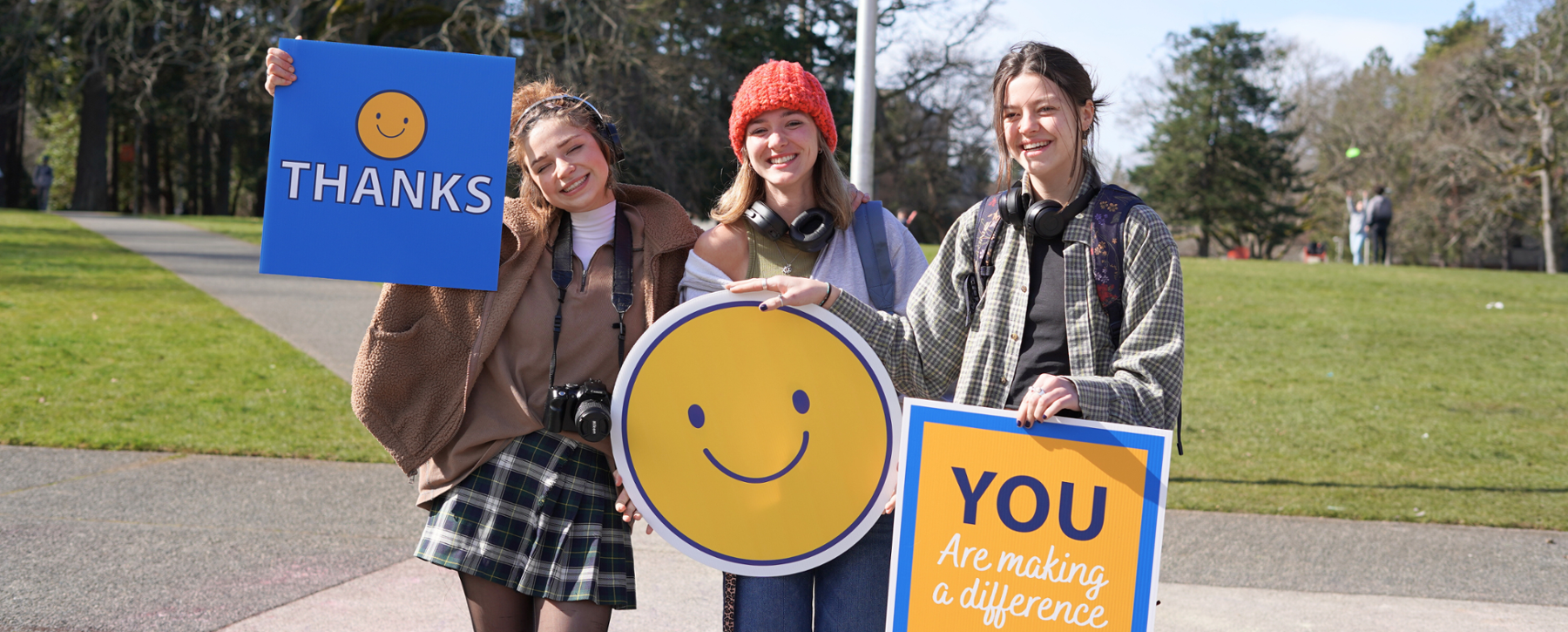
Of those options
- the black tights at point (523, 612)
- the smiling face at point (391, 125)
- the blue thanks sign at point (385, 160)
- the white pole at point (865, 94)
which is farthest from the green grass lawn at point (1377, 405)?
the smiling face at point (391, 125)

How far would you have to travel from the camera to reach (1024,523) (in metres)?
2.41

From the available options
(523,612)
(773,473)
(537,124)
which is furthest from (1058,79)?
(523,612)

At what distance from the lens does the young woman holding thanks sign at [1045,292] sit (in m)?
2.25

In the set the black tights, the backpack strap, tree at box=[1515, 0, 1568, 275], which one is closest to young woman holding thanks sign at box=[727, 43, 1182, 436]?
the backpack strap

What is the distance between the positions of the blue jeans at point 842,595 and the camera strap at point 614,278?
2.15 feet

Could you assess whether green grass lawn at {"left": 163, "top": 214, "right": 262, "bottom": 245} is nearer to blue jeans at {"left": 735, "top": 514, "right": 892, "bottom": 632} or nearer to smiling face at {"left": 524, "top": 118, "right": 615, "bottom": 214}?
smiling face at {"left": 524, "top": 118, "right": 615, "bottom": 214}

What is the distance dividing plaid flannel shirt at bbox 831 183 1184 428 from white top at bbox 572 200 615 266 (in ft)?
1.96

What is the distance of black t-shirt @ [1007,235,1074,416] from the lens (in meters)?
2.34

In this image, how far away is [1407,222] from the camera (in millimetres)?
43875

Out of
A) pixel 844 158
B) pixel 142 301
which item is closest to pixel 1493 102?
pixel 844 158

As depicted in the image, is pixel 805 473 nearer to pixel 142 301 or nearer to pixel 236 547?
pixel 236 547

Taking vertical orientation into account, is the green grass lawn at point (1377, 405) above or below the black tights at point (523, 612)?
above

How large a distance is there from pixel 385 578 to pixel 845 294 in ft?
8.96

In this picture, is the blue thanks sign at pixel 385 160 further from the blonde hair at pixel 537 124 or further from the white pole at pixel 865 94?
the white pole at pixel 865 94
